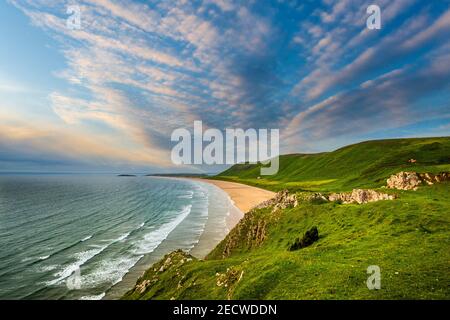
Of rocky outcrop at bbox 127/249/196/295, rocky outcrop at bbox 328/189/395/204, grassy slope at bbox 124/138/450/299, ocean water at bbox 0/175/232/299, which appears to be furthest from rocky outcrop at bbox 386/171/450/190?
rocky outcrop at bbox 127/249/196/295

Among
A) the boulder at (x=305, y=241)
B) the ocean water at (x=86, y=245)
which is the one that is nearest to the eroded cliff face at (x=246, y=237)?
the boulder at (x=305, y=241)

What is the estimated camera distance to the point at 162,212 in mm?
107125

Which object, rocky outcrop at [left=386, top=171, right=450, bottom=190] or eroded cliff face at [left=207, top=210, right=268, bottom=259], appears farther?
rocky outcrop at [left=386, top=171, right=450, bottom=190]

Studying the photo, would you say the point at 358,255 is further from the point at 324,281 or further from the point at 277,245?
the point at 277,245

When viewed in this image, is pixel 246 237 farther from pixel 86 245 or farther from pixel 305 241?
pixel 86 245

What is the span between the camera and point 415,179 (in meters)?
49.2

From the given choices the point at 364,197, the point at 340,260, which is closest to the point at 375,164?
the point at 364,197

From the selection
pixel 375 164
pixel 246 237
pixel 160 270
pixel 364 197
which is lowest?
pixel 160 270

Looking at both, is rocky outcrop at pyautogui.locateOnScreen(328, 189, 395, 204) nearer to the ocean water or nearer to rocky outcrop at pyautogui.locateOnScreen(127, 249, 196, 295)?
rocky outcrop at pyautogui.locateOnScreen(127, 249, 196, 295)

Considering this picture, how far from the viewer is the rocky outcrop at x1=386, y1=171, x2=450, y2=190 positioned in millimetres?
47844

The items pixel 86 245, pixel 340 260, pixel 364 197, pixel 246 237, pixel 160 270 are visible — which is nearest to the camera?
pixel 340 260

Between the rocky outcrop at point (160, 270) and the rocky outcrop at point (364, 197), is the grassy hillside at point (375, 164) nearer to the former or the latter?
the rocky outcrop at point (364, 197)
